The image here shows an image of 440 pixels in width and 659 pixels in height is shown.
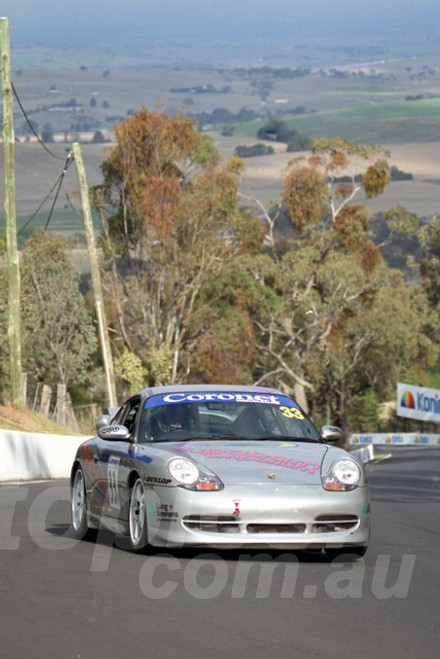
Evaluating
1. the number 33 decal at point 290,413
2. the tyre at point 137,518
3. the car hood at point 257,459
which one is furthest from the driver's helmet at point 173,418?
the number 33 decal at point 290,413

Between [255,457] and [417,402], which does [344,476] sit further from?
[417,402]

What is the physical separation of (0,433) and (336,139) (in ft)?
148

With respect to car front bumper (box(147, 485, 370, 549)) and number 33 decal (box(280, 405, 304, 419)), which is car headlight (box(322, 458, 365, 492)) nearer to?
car front bumper (box(147, 485, 370, 549))

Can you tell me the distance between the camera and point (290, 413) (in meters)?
11.0

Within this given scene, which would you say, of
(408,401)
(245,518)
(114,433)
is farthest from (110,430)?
(408,401)

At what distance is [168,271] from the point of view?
5553 centimetres

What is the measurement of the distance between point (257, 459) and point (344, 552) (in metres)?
0.94

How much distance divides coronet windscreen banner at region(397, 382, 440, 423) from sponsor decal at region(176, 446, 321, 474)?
2452 inches

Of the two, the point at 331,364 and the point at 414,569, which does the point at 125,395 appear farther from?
the point at 414,569

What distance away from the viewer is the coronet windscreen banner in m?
73.4

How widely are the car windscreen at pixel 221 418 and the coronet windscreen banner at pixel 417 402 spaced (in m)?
61.3

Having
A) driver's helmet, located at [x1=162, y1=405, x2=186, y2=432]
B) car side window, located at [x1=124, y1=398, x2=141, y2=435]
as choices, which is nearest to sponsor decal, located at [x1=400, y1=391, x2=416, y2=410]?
car side window, located at [x1=124, y1=398, x2=141, y2=435]

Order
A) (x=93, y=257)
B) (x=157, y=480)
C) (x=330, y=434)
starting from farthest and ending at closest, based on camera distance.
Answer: (x=93, y=257) → (x=330, y=434) → (x=157, y=480)

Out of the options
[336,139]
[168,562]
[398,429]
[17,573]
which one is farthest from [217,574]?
[398,429]
